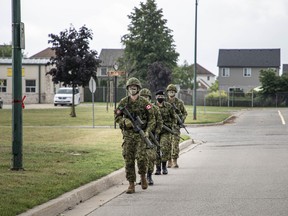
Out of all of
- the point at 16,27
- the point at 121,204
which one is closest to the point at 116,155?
the point at 16,27

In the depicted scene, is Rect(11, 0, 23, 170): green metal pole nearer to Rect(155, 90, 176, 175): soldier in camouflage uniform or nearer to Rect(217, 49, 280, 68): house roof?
Rect(155, 90, 176, 175): soldier in camouflage uniform

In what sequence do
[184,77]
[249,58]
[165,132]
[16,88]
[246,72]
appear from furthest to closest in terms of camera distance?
[184,77], [249,58], [246,72], [165,132], [16,88]

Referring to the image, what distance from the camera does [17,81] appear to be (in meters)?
11.7

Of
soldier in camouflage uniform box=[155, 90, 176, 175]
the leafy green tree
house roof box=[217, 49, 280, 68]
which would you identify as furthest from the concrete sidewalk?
the leafy green tree

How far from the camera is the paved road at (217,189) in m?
8.79

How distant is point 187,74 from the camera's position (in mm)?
113625

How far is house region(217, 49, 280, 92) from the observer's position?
286 feet

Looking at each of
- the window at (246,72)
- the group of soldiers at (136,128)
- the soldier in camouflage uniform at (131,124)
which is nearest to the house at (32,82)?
the window at (246,72)

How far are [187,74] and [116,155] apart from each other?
323 feet

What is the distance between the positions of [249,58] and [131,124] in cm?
7981

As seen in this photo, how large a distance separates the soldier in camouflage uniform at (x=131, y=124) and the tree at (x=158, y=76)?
Answer: 58286mm

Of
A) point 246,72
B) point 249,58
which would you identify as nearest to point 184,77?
point 249,58

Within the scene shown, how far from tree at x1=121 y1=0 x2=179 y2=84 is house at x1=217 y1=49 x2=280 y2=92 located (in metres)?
10.8

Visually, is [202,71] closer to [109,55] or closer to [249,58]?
[109,55]
